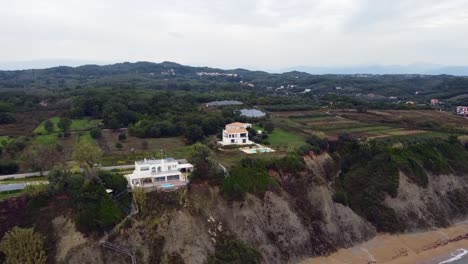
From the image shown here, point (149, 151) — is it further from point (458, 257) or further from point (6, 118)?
point (458, 257)

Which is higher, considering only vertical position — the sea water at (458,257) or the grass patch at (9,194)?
the grass patch at (9,194)

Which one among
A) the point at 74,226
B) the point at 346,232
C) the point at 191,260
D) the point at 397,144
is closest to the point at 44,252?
the point at 74,226

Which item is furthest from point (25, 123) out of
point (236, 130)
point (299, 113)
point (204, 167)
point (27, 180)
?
point (299, 113)

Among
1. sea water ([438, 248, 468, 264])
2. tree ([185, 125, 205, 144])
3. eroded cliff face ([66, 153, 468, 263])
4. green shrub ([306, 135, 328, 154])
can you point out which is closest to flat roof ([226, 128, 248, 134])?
tree ([185, 125, 205, 144])

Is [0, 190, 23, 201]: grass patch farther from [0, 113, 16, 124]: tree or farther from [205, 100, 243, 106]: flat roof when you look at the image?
[205, 100, 243, 106]: flat roof

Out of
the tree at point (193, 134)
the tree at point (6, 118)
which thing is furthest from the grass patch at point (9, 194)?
the tree at point (6, 118)

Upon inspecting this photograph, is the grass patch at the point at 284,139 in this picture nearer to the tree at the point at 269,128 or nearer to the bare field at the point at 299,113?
the tree at the point at 269,128
